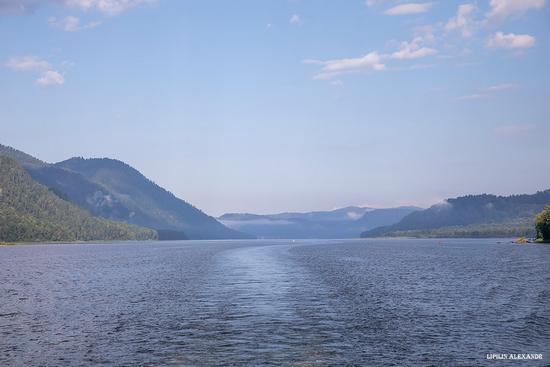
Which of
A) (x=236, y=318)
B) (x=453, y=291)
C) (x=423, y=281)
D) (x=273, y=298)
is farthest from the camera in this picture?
(x=423, y=281)

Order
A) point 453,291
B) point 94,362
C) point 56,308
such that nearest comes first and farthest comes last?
point 94,362
point 56,308
point 453,291

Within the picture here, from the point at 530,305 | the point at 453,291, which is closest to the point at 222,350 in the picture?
the point at 530,305

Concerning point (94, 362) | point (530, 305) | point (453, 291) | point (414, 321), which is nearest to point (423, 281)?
point (453, 291)

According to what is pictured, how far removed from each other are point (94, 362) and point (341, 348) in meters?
20.5

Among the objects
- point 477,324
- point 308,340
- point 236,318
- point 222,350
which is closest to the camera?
point 222,350

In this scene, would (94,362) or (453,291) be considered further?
(453,291)

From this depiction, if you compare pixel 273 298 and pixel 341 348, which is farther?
pixel 273 298

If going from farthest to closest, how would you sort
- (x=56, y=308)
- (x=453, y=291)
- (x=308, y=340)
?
(x=453, y=291), (x=56, y=308), (x=308, y=340)

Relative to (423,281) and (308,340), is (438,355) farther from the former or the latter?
(423,281)

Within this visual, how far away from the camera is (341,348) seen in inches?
1911

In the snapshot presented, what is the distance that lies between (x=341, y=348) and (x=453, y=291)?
50578mm

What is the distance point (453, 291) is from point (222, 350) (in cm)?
5682

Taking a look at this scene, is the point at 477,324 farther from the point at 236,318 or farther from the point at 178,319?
the point at 178,319

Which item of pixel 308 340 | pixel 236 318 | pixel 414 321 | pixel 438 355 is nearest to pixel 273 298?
pixel 236 318
